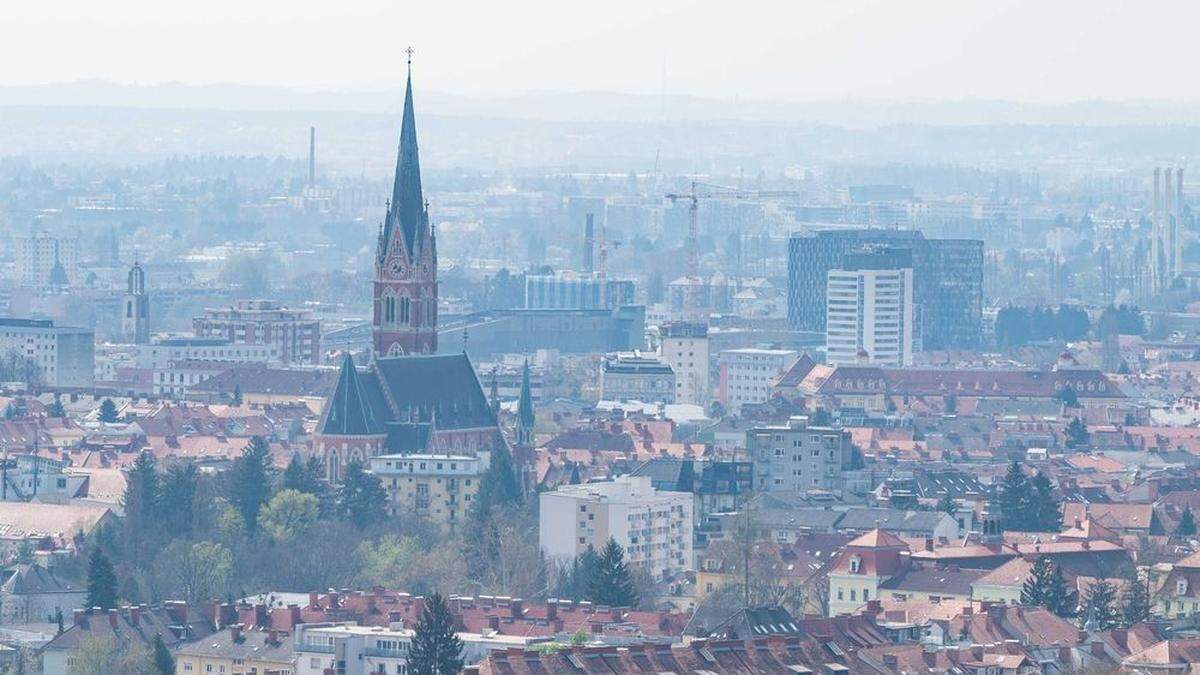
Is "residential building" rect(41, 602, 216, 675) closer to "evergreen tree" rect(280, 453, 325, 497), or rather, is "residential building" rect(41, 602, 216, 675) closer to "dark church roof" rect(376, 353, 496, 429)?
"evergreen tree" rect(280, 453, 325, 497)

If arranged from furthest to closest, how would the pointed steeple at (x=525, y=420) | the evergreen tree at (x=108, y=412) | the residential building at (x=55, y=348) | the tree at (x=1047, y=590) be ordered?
1. the residential building at (x=55, y=348)
2. the evergreen tree at (x=108, y=412)
3. the pointed steeple at (x=525, y=420)
4. the tree at (x=1047, y=590)

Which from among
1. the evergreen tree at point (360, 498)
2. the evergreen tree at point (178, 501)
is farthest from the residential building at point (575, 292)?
the evergreen tree at point (178, 501)

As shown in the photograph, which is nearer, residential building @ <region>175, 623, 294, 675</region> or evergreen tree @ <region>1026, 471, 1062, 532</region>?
residential building @ <region>175, 623, 294, 675</region>

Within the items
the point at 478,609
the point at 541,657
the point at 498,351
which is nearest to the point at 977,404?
the point at 498,351

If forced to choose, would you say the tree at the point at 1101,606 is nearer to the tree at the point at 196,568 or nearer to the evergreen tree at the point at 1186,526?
the tree at the point at 196,568

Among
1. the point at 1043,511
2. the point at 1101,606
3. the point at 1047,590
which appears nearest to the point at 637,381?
the point at 1043,511

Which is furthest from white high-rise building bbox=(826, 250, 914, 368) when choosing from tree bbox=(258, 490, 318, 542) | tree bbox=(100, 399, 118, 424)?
tree bbox=(258, 490, 318, 542)
